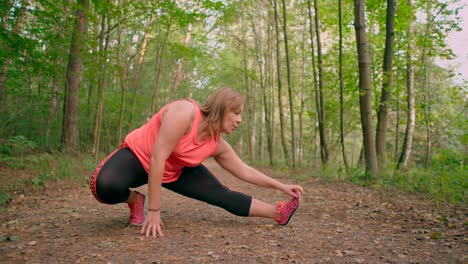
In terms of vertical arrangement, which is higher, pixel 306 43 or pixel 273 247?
pixel 306 43

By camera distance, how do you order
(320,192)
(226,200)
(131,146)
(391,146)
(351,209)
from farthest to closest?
(391,146), (320,192), (351,209), (226,200), (131,146)

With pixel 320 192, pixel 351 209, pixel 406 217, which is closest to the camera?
pixel 406 217

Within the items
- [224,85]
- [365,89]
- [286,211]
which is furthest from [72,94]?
[286,211]

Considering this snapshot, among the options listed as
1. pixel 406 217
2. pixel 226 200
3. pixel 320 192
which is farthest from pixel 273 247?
pixel 320 192

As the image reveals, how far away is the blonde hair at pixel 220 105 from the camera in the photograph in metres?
2.93

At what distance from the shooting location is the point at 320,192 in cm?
631

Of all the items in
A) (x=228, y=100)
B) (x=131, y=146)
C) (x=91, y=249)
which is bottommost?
(x=91, y=249)

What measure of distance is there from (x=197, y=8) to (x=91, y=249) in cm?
1152

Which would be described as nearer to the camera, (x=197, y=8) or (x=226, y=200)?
(x=226, y=200)

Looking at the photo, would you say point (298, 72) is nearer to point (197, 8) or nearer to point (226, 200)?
point (197, 8)

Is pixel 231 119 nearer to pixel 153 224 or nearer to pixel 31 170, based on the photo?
pixel 153 224

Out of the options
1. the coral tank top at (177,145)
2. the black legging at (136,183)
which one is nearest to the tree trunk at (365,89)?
the black legging at (136,183)

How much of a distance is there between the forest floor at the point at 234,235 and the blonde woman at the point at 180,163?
231 mm

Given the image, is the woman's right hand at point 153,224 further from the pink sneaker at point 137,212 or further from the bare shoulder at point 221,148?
the bare shoulder at point 221,148
